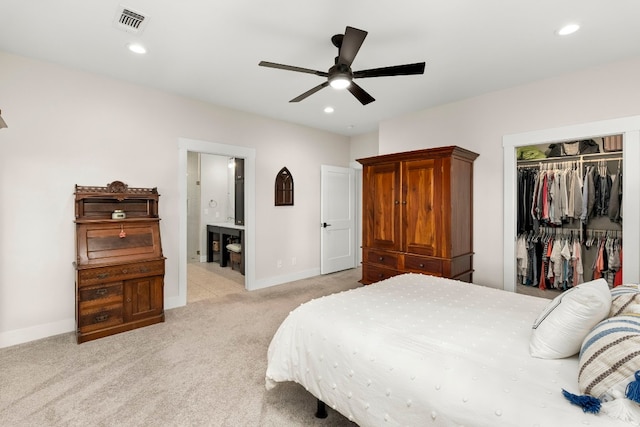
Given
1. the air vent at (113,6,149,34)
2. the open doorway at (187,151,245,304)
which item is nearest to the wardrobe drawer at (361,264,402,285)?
the open doorway at (187,151,245,304)

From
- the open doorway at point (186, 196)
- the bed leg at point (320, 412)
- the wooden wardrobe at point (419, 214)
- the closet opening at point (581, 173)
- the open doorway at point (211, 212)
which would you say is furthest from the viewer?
the open doorway at point (211, 212)

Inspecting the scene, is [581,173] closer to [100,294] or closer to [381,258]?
[381,258]

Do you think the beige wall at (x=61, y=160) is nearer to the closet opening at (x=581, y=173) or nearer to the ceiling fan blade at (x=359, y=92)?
the ceiling fan blade at (x=359, y=92)

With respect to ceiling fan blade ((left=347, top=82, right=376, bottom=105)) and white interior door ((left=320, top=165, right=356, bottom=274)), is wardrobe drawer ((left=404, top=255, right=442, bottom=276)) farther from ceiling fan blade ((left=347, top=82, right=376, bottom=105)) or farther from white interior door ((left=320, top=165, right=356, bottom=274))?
white interior door ((left=320, top=165, right=356, bottom=274))

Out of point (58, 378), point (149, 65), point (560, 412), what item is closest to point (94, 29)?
point (149, 65)

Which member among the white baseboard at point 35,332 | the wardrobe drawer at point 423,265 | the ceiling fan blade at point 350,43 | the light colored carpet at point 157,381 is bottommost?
the light colored carpet at point 157,381

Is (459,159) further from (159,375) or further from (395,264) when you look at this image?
(159,375)

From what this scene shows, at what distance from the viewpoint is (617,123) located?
2.86 meters

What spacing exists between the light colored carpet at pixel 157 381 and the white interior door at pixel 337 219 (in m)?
2.38

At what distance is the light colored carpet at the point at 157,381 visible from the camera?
6.14ft

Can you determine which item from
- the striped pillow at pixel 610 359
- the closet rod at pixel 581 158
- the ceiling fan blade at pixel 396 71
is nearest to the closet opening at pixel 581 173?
the closet rod at pixel 581 158

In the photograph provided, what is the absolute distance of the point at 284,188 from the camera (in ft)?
16.3

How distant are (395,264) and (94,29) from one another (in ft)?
12.1

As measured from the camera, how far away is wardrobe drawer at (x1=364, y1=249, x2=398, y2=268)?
385 centimetres
